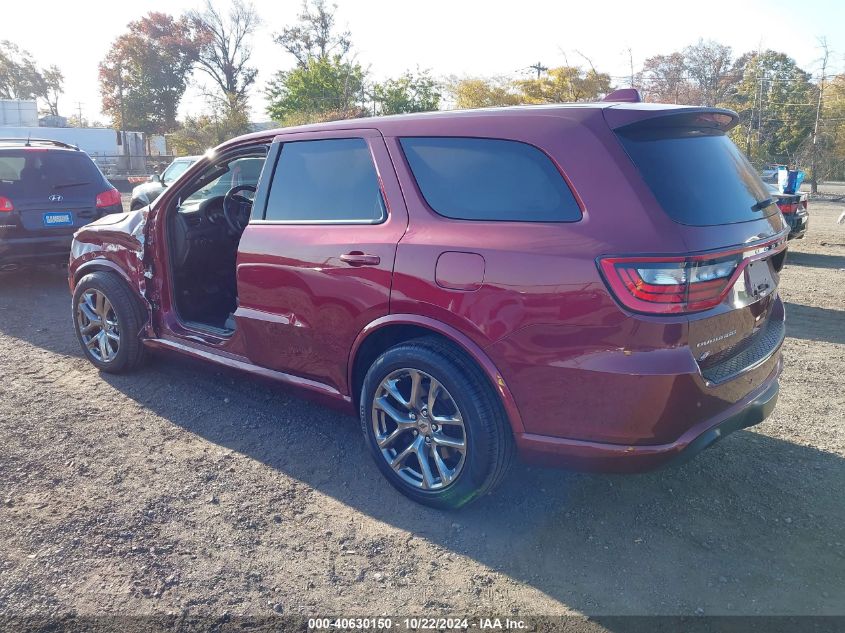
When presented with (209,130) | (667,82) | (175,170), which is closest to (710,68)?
(667,82)

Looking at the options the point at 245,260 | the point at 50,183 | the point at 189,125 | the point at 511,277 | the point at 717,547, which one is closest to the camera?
the point at 511,277

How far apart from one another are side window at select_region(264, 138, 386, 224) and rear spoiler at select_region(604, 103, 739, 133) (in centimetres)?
115

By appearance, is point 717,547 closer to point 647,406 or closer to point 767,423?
point 647,406

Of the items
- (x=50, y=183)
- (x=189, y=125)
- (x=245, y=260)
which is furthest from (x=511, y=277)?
(x=189, y=125)

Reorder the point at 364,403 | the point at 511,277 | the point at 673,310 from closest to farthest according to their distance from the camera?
the point at 673,310, the point at 511,277, the point at 364,403

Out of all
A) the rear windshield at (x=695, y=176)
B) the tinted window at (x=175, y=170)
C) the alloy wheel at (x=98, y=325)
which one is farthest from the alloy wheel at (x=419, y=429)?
the tinted window at (x=175, y=170)

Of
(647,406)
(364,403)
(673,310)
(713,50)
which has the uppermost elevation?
(713,50)

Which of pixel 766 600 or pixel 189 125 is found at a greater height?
pixel 189 125

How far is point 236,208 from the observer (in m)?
4.89

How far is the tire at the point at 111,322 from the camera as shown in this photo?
4730 millimetres

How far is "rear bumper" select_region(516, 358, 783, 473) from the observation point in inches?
102

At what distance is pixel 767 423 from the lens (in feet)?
13.4

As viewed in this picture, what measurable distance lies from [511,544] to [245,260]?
2.14m

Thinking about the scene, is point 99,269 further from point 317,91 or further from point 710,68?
point 710,68
